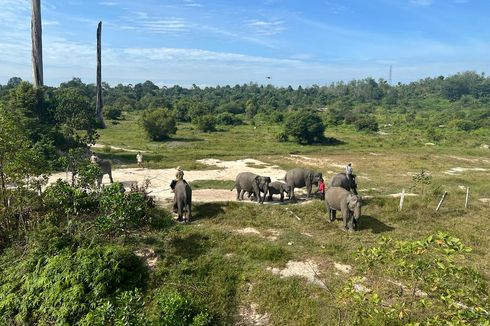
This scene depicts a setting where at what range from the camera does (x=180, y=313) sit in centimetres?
1072

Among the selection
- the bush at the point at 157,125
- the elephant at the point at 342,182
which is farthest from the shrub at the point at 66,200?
the bush at the point at 157,125

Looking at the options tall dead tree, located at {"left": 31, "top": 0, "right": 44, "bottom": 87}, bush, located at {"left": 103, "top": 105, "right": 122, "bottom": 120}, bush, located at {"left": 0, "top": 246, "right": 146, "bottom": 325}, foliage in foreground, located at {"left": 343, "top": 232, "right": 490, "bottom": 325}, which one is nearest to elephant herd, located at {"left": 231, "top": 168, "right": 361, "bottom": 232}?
bush, located at {"left": 0, "top": 246, "right": 146, "bottom": 325}

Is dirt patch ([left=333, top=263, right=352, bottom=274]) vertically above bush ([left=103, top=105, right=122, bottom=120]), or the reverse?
bush ([left=103, top=105, right=122, bottom=120])

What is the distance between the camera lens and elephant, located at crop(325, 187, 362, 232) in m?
15.7

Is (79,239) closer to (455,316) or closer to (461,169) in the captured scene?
(455,316)

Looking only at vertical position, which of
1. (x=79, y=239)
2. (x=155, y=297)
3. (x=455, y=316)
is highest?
(x=455, y=316)

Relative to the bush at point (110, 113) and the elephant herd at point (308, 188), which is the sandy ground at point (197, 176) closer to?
the elephant herd at point (308, 188)

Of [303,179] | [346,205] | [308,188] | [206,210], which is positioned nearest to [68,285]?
[206,210]

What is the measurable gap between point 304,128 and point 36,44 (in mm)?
28765

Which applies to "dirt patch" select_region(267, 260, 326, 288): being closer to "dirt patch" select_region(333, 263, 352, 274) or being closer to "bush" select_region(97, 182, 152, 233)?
"dirt patch" select_region(333, 263, 352, 274)

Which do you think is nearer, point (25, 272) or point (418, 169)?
point (25, 272)

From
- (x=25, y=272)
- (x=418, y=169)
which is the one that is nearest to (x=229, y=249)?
(x=25, y=272)

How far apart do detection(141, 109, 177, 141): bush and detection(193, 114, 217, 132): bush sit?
9.04 metres

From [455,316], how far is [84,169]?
48.5 feet
